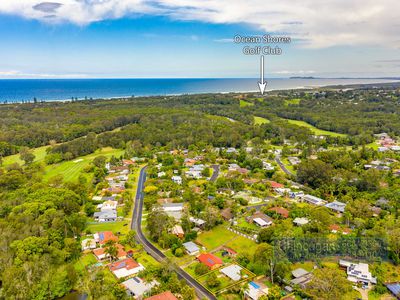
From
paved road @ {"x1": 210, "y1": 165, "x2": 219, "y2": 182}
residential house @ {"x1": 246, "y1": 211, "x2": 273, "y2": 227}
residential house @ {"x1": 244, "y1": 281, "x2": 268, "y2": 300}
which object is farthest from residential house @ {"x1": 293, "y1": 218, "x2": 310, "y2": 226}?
paved road @ {"x1": 210, "y1": 165, "x2": 219, "y2": 182}

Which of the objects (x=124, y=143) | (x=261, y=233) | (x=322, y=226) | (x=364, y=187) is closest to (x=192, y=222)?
(x=261, y=233)

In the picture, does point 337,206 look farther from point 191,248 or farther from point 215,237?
point 191,248

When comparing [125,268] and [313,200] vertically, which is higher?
[125,268]

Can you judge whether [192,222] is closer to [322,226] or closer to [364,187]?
[322,226]

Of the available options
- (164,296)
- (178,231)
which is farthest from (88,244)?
(164,296)

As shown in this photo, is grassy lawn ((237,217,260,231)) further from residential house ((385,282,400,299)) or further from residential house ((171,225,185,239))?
residential house ((385,282,400,299))
